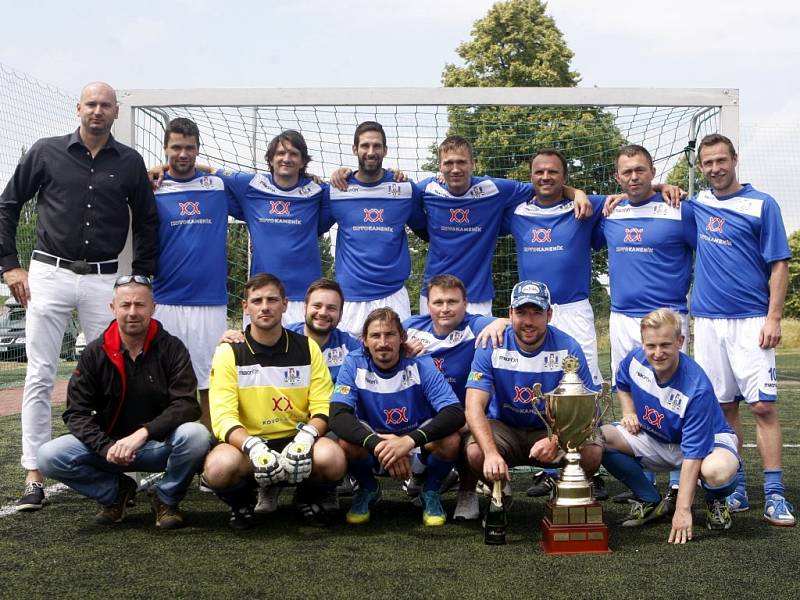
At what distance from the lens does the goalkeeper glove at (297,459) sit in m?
3.57

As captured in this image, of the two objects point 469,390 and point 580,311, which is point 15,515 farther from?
point 580,311

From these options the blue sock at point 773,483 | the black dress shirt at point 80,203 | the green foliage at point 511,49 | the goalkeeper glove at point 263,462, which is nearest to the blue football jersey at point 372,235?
the black dress shirt at point 80,203

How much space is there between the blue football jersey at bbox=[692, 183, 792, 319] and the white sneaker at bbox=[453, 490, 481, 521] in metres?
1.52

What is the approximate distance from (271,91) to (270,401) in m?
2.11

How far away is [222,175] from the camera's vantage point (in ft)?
16.2

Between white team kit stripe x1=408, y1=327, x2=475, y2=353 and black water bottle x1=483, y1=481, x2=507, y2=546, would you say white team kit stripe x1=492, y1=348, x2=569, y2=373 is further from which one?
black water bottle x1=483, y1=481, x2=507, y2=546

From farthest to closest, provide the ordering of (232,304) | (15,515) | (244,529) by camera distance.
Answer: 1. (232,304)
2. (15,515)
3. (244,529)

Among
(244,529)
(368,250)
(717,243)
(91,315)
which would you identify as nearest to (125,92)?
(91,315)

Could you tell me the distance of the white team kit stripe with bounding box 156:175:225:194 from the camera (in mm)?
4707

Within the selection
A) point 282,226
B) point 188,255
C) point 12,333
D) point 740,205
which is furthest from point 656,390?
point 12,333

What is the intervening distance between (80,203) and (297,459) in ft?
6.09

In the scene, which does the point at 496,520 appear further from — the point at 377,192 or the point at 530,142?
the point at 530,142

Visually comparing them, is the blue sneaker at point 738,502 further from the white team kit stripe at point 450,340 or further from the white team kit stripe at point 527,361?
the white team kit stripe at point 450,340

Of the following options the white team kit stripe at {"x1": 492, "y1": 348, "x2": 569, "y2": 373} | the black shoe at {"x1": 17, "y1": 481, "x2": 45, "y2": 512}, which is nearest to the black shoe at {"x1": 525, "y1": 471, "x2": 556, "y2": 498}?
the white team kit stripe at {"x1": 492, "y1": 348, "x2": 569, "y2": 373}
